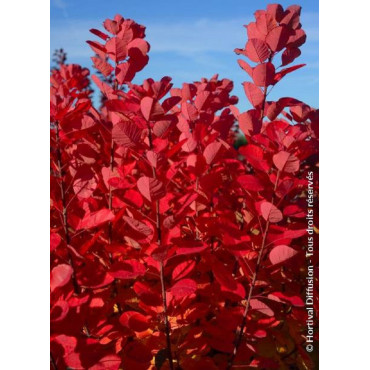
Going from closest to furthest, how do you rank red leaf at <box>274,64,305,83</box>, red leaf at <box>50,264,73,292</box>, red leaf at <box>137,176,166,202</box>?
red leaf at <box>50,264,73,292</box>
red leaf at <box>137,176,166,202</box>
red leaf at <box>274,64,305,83</box>

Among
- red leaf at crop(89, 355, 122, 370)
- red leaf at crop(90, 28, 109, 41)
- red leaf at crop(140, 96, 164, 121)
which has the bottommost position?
red leaf at crop(89, 355, 122, 370)

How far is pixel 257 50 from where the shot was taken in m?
1.08

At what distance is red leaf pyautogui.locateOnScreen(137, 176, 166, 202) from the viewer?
84 centimetres

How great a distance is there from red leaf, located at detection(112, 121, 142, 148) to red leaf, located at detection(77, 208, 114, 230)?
15 cm

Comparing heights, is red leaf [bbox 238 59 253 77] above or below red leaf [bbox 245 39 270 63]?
below

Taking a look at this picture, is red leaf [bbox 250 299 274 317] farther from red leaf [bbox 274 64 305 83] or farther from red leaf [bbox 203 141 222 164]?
red leaf [bbox 274 64 305 83]

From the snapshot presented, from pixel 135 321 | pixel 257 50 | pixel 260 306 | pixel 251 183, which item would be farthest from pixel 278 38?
pixel 135 321

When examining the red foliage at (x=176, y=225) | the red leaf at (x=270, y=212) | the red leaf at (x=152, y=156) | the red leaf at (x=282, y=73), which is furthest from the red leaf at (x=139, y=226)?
the red leaf at (x=282, y=73)

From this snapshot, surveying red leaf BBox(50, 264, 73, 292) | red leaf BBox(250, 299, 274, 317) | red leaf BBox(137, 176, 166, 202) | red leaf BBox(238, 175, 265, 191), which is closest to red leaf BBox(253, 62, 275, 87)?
red leaf BBox(238, 175, 265, 191)

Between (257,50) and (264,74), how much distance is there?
0.20 feet

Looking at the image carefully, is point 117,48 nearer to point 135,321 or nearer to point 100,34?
A: point 100,34

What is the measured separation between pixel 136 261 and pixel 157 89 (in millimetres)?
361

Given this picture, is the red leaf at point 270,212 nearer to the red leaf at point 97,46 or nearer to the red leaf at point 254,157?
the red leaf at point 254,157
